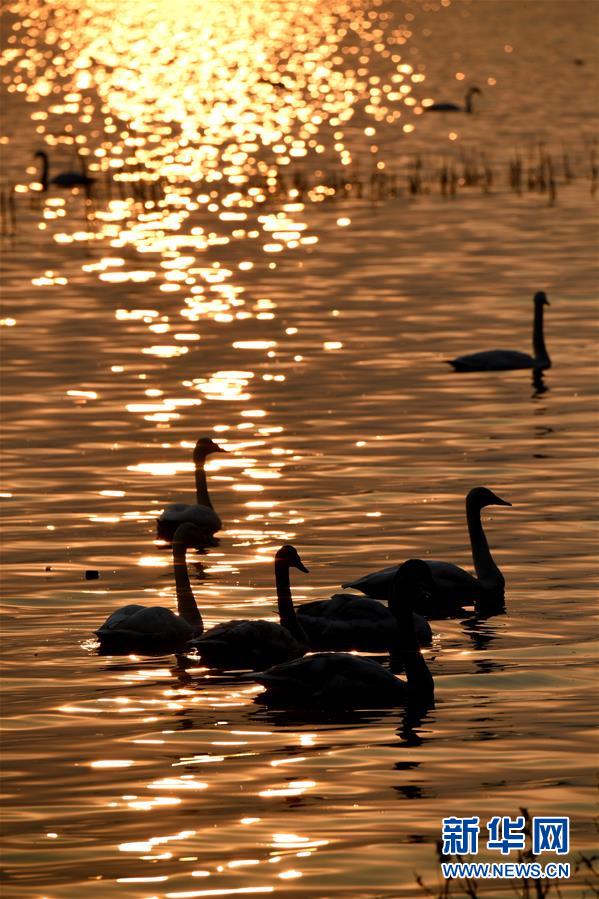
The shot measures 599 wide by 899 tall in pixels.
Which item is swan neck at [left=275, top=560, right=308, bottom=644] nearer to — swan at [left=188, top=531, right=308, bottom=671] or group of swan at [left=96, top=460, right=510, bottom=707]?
group of swan at [left=96, top=460, right=510, bottom=707]

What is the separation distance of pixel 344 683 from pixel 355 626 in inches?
77.1

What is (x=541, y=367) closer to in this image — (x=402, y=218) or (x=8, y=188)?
(x=402, y=218)

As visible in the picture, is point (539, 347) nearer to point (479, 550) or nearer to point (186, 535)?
point (479, 550)

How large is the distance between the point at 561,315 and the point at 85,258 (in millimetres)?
12532

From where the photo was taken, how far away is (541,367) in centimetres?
3338

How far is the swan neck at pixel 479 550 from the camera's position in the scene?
1928cm

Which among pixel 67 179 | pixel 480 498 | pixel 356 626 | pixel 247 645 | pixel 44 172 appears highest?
pixel 44 172

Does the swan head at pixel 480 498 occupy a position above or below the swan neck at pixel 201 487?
above

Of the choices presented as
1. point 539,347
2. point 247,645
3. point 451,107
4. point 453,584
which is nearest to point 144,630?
point 247,645

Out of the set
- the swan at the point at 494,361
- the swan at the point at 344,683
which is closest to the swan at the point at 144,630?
the swan at the point at 344,683

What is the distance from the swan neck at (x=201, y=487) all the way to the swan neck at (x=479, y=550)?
12.4 feet

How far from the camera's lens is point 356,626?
17.3 metres

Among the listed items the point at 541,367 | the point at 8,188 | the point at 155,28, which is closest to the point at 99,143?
the point at 8,188

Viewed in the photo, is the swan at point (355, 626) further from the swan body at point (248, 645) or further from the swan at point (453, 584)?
the swan at point (453, 584)
